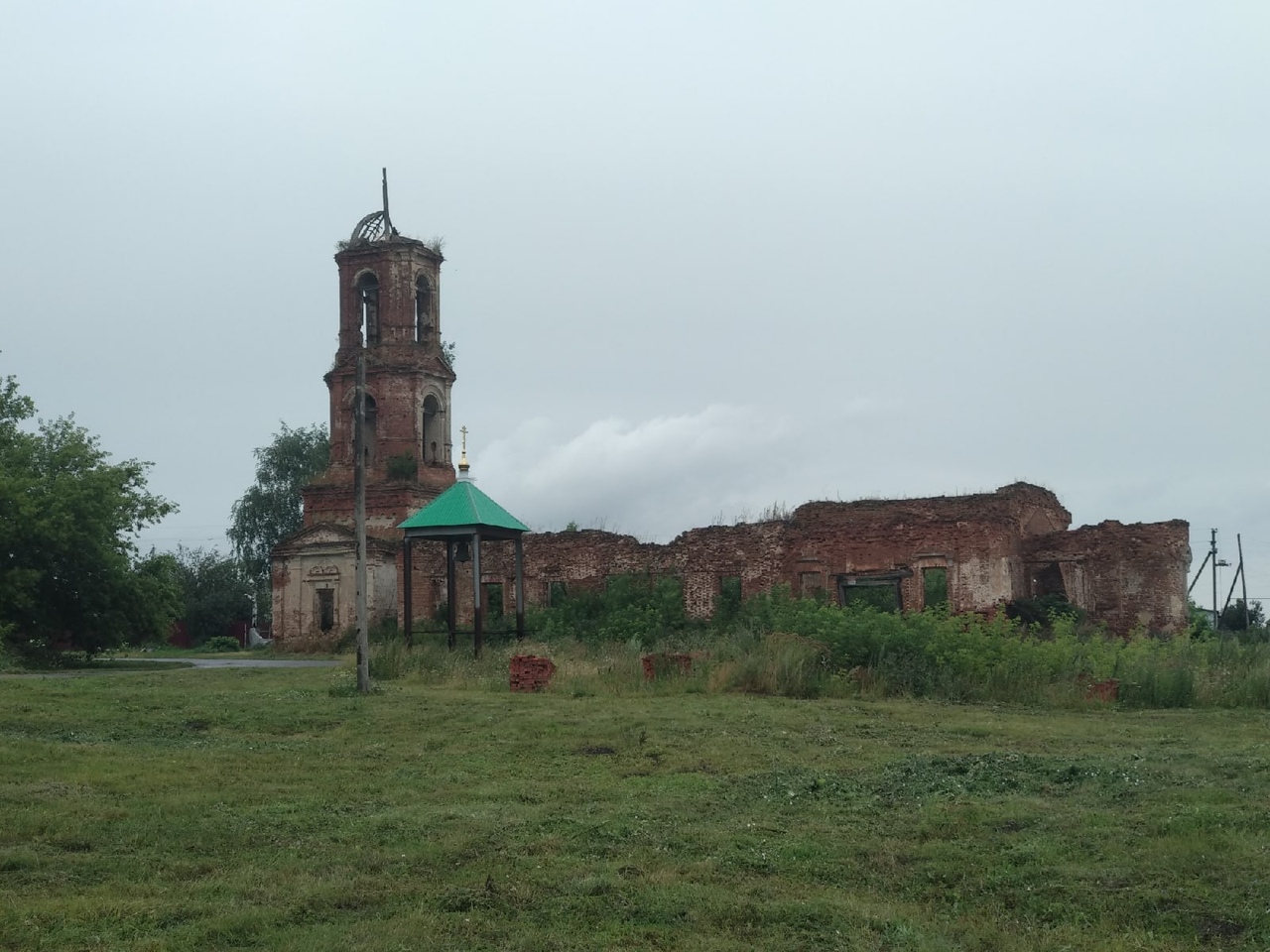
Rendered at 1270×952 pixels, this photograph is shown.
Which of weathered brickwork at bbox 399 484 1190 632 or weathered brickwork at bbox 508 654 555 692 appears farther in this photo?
weathered brickwork at bbox 399 484 1190 632

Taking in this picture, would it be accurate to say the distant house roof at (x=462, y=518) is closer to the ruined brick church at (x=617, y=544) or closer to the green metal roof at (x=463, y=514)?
the green metal roof at (x=463, y=514)

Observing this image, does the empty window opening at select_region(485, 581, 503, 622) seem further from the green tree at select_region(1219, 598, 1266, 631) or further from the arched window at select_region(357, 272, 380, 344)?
the green tree at select_region(1219, 598, 1266, 631)

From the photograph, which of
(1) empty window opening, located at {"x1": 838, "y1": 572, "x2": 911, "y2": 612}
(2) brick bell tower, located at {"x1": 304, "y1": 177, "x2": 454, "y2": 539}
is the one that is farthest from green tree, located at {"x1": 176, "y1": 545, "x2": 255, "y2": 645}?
(1) empty window opening, located at {"x1": 838, "y1": 572, "x2": 911, "y2": 612}

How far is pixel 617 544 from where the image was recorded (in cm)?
3206

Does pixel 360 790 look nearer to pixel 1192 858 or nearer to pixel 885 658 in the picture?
pixel 1192 858

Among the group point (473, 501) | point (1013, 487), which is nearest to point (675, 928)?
point (473, 501)

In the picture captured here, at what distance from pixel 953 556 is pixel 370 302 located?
2017cm

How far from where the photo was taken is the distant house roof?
84.3ft

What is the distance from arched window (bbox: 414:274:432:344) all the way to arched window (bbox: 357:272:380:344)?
112 cm

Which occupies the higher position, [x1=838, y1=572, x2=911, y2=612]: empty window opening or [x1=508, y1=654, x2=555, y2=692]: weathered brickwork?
[x1=838, y1=572, x2=911, y2=612]: empty window opening

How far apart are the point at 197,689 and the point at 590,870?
523 inches

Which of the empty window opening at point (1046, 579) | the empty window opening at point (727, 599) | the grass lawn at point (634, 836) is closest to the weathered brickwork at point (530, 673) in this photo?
the grass lawn at point (634, 836)

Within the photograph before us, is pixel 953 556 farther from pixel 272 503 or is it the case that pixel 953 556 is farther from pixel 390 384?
pixel 272 503

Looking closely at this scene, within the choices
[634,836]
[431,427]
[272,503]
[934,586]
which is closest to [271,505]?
[272,503]
